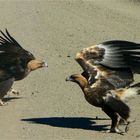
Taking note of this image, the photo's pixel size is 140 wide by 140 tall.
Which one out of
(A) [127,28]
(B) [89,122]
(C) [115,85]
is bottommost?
(A) [127,28]

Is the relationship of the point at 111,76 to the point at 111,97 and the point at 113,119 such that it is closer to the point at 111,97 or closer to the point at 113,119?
the point at 111,97

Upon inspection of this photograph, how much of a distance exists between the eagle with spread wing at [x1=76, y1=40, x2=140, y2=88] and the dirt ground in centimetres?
70

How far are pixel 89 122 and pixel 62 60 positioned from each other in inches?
177

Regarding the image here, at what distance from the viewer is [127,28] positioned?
64.7ft

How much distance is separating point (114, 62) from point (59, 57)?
16.2 ft

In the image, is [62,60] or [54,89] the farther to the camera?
[62,60]

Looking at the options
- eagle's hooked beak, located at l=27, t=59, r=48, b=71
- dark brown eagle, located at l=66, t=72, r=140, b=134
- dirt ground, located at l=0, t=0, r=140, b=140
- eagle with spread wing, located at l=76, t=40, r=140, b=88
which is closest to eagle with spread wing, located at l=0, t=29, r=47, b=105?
eagle's hooked beak, located at l=27, t=59, r=48, b=71

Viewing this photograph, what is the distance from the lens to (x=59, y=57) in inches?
623

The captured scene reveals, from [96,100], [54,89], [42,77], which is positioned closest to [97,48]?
[96,100]

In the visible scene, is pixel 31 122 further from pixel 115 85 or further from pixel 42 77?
pixel 42 77

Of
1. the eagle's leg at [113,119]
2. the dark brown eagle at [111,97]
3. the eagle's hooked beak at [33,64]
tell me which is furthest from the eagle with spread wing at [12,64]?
the eagle's leg at [113,119]

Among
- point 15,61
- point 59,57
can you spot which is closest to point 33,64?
point 15,61

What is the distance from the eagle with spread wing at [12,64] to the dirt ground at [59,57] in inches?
14.7

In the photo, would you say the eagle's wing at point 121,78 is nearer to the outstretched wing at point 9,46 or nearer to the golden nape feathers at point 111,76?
the golden nape feathers at point 111,76
